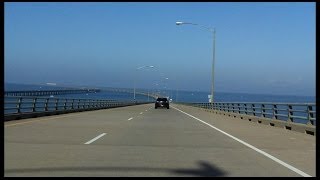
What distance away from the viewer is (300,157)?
1313 centimetres

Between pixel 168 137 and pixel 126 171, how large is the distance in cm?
797

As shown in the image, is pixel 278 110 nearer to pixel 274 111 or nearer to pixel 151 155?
pixel 274 111

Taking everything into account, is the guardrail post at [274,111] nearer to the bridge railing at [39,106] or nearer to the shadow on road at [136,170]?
the bridge railing at [39,106]

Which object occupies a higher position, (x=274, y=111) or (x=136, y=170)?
(x=274, y=111)

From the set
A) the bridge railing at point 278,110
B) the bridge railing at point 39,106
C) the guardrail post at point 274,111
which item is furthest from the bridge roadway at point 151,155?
the guardrail post at point 274,111

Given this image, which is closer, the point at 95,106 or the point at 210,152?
the point at 210,152

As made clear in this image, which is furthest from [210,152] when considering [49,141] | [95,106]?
[95,106]

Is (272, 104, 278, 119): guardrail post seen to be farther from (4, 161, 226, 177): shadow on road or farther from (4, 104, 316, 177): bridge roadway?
(4, 161, 226, 177): shadow on road

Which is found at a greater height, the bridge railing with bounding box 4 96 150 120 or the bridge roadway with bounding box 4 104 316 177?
the bridge railing with bounding box 4 96 150 120

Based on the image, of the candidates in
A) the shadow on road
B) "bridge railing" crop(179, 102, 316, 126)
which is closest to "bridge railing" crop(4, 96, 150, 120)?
"bridge railing" crop(179, 102, 316, 126)

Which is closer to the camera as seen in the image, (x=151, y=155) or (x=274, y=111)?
(x=151, y=155)

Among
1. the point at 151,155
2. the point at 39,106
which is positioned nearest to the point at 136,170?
the point at 151,155

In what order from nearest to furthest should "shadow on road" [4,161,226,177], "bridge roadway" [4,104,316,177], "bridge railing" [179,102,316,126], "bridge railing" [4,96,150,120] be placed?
"shadow on road" [4,161,226,177]
"bridge roadway" [4,104,316,177]
"bridge railing" [179,102,316,126]
"bridge railing" [4,96,150,120]
